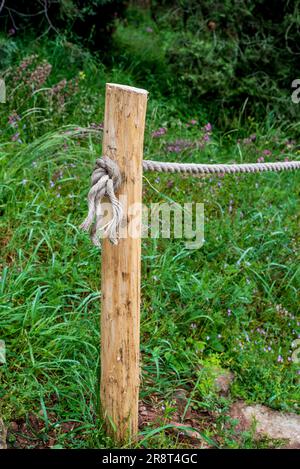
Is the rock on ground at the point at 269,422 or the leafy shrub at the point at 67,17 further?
the leafy shrub at the point at 67,17

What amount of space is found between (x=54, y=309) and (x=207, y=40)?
10.9ft

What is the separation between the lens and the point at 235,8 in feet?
17.5

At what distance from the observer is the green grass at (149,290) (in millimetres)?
2701

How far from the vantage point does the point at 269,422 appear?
2.96 m

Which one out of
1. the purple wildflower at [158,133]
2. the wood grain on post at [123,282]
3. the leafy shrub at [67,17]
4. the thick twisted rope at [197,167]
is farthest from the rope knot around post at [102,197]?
the leafy shrub at [67,17]

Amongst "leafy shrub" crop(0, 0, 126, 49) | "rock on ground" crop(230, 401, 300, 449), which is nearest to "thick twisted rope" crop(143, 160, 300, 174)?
"rock on ground" crop(230, 401, 300, 449)

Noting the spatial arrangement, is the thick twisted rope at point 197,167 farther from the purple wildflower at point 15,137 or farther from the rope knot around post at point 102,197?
the purple wildflower at point 15,137

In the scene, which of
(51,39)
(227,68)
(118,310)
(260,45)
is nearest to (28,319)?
(118,310)

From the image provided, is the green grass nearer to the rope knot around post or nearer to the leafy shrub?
the rope knot around post

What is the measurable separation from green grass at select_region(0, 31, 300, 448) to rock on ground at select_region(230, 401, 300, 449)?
0.15 feet

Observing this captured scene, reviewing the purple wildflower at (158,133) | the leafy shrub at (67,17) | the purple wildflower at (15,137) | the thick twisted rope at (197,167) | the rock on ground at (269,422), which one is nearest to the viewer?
the thick twisted rope at (197,167)

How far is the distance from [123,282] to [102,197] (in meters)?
0.34

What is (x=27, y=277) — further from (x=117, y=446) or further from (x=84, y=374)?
(x=117, y=446)

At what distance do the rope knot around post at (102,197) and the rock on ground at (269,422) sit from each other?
4.06 feet
